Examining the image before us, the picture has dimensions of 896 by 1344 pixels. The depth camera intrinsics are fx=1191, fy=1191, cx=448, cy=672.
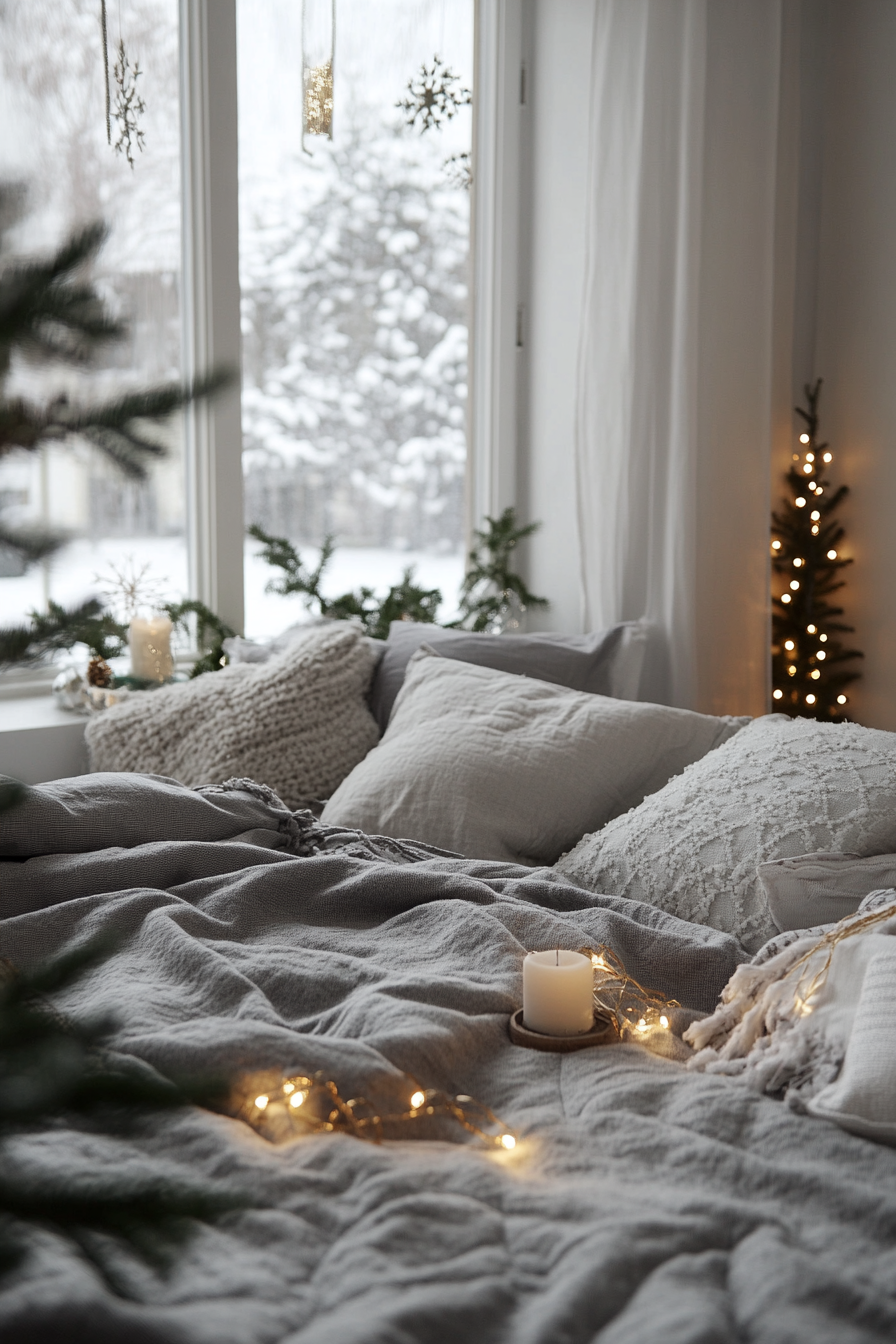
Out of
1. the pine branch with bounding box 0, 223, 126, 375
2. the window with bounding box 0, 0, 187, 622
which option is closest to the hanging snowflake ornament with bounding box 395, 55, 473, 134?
the window with bounding box 0, 0, 187, 622

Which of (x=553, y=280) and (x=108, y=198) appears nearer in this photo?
(x=108, y=198)

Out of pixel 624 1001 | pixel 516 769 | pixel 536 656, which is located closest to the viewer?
pixel 624 1001

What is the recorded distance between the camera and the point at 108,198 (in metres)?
2.61

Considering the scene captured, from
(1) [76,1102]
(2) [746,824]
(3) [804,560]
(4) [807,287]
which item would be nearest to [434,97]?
(4) [807,287]

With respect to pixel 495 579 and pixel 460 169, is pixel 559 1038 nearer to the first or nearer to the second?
pixel 495 579

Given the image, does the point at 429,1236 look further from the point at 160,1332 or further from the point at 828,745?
the point at 828,745

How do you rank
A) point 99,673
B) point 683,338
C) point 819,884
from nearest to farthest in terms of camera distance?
A: point 819,884 < point 99,673 < point 683,338

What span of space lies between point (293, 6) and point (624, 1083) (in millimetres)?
2573

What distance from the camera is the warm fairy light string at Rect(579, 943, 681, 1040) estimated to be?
4.16 feet

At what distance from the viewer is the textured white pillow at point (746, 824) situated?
4.95 ft

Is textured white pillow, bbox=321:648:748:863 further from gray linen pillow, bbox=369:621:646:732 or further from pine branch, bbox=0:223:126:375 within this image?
pine branch, bbox=0:223:126:375

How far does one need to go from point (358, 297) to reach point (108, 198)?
2.12 feet

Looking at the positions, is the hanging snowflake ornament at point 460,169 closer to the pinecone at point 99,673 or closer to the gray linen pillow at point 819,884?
the pinecone at point 99,673

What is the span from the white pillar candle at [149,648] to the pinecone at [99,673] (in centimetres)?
7
